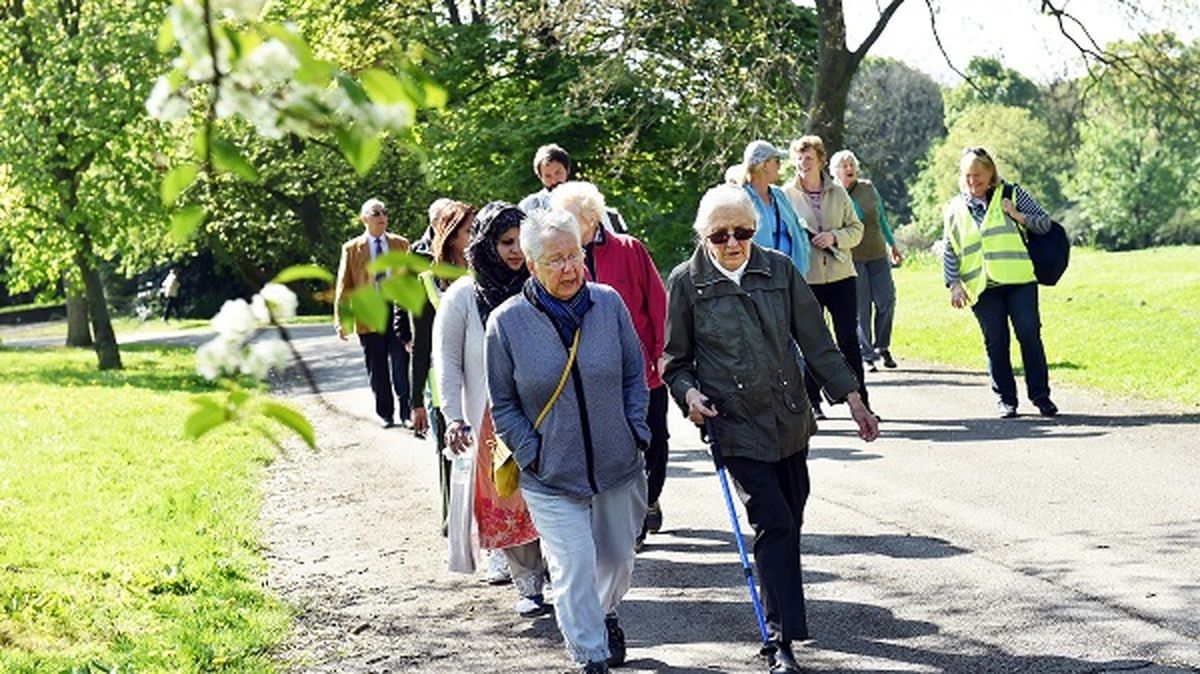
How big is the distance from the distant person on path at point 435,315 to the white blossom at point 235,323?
17.1ft

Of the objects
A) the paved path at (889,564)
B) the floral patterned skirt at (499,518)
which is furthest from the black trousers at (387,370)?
the floral patterned skirt at (499,518)

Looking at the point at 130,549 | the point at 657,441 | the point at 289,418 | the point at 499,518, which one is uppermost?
the point at 289,418

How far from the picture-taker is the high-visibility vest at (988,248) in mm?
13695

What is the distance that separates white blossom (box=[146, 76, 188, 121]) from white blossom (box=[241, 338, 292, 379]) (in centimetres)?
42

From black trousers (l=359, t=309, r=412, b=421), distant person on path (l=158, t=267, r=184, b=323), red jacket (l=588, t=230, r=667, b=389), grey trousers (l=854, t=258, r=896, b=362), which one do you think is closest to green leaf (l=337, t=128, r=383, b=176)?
red jacket (l=588, t=230, r=667, b=389)

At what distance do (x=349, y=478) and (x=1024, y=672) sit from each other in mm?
8236

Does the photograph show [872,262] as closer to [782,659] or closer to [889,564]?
[889,564]

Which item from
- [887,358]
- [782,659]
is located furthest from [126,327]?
[782,659]

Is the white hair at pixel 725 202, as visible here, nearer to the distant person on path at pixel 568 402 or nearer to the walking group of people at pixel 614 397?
the walking group of people at pixel 614 397

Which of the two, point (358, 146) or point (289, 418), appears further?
point (358, 146)

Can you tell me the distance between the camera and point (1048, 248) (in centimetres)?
1369

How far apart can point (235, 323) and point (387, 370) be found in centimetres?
1420

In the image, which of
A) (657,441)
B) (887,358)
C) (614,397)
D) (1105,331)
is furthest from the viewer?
(1105,331)

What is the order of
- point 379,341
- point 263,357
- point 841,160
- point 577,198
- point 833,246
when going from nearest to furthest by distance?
point 263,357 < point 577,198 < point 833,246 < point 379,341 < point 841,160
